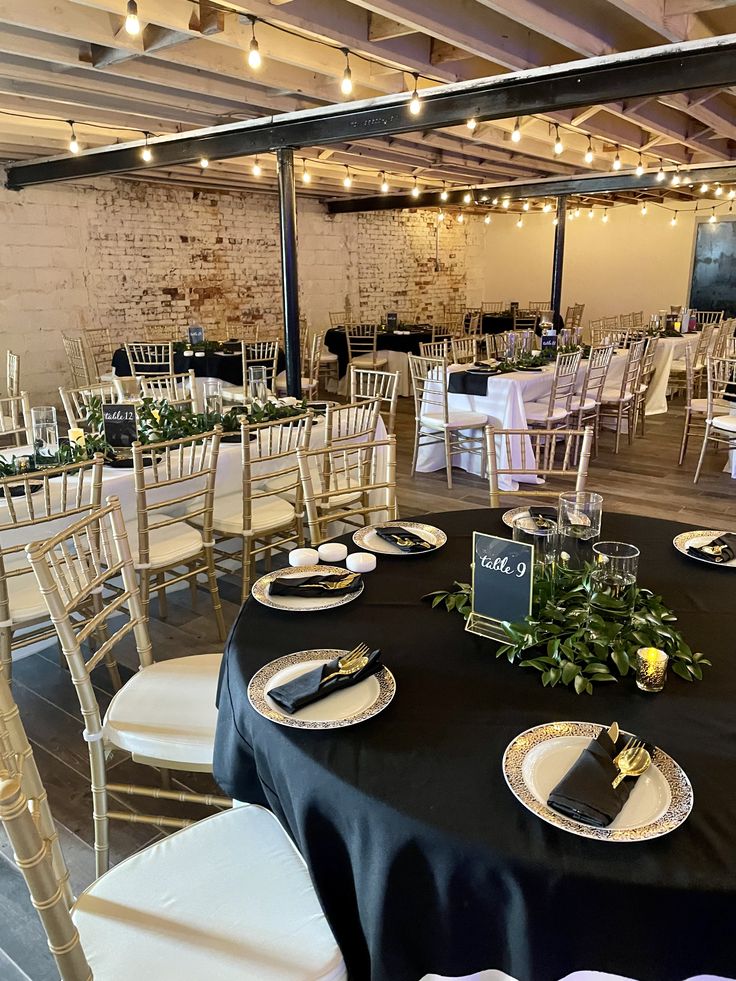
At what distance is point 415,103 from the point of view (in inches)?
186

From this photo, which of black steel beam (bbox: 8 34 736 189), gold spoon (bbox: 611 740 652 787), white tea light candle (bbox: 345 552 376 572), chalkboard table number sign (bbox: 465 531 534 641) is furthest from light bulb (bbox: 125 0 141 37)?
gold spoon (bbox: 611 740 652 787)

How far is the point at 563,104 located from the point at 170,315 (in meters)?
6.70

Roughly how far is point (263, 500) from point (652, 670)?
2.77 meters

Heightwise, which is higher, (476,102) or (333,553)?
(476,102)

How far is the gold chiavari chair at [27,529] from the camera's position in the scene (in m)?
2.48

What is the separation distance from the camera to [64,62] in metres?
4.27

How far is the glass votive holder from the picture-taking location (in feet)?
4.55

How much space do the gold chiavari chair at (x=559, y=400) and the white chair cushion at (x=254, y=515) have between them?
2.82 m

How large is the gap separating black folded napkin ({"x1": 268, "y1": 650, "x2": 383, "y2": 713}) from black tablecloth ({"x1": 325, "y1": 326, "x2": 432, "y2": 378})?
28.2 feet

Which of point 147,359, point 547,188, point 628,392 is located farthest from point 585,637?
point 547,188

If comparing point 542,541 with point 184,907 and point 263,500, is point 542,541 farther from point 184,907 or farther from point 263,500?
point 263,500

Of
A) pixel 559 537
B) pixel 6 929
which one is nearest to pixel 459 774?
pixel 559 537

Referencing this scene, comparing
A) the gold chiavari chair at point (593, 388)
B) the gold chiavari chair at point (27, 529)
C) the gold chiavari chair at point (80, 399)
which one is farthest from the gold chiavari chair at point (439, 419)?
the gold chiavari chair at point (27, 529)

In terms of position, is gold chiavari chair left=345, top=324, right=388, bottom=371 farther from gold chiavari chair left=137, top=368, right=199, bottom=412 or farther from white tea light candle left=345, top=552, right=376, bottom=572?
white tea light candle left=345, top=552, right=376, bottom=572
